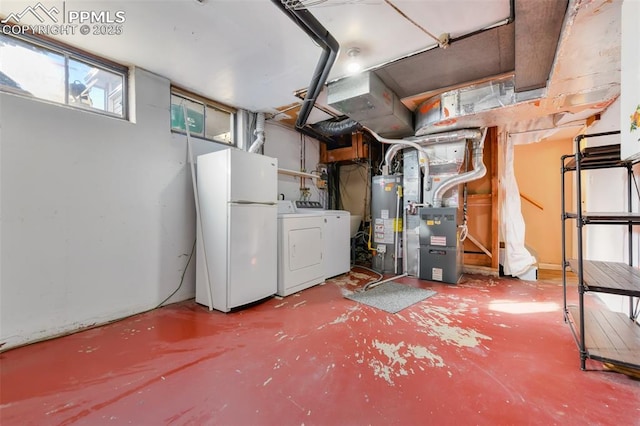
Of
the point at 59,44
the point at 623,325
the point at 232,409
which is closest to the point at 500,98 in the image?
the point at 623,325

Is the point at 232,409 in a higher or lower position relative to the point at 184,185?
lower

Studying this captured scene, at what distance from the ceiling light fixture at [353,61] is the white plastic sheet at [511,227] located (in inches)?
107

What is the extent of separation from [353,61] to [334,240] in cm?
234

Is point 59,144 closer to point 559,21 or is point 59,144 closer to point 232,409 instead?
point 232,409

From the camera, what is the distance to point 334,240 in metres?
3.85

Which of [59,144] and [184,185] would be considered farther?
[184,185]

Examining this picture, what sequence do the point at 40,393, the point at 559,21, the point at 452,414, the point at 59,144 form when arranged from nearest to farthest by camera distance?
1. the point at 452,414
2. the point at 40,393
3. the point at 559,21
4. the point at 59,144

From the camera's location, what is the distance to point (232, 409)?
131cm

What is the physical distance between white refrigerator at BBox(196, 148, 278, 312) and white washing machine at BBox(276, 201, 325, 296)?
144 millimetres

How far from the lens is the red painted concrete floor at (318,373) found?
1.28 meters

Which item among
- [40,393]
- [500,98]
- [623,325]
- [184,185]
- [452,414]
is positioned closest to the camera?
[452,414]

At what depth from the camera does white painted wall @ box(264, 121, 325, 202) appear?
4.07 m

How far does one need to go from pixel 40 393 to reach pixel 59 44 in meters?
2.63

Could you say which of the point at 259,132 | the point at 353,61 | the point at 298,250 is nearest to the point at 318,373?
the point at 298,250
